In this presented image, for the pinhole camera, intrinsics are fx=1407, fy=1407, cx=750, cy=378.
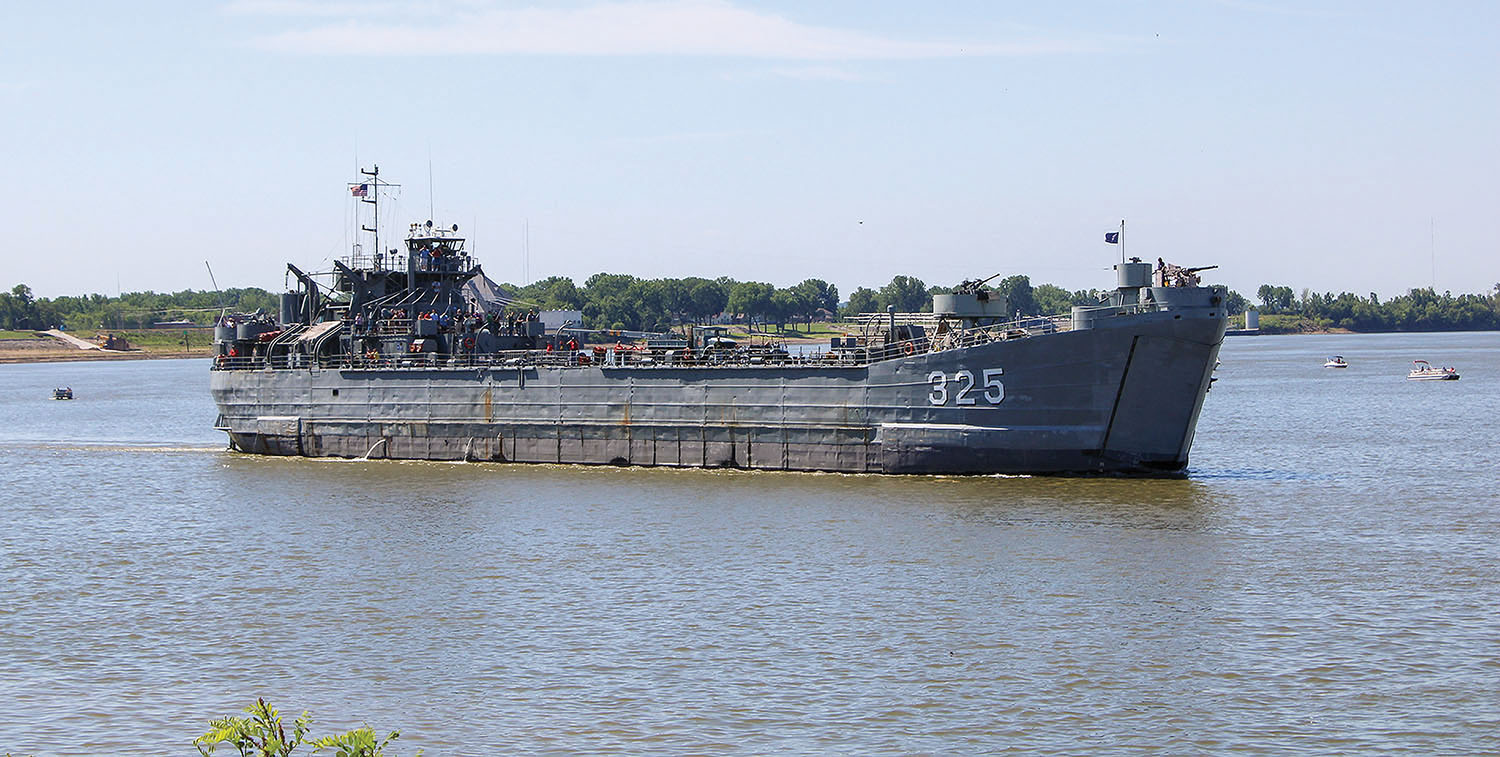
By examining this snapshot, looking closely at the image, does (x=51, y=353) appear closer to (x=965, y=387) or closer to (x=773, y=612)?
(x=965, y=387)

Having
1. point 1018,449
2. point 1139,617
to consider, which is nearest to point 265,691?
point 1139,617

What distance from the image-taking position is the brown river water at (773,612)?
18.3 metres

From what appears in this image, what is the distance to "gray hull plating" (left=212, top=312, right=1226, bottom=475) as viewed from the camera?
37344 millimetres

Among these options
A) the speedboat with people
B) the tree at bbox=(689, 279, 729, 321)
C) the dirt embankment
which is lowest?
the speedboat with people

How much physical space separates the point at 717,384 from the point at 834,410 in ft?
13.0

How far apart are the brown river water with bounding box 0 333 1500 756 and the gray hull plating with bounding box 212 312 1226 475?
112 cm

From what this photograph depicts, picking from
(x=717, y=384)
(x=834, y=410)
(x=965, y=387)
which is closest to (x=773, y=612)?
(x=965, y=387)

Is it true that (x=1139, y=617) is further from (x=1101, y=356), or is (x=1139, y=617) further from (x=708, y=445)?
(x=708, y=445)

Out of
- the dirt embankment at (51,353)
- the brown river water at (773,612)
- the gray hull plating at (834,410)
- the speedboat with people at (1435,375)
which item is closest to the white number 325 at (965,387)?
the gray hull plating at (834,410)

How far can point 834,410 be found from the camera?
40500mm

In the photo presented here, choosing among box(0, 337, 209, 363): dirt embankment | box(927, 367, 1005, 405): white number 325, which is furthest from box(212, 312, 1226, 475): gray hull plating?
box(0, 337, 209, 363): dirt embankment

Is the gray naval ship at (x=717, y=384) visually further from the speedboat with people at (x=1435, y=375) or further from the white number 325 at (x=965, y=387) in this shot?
the speedboat with people at (x=1435, y=375)

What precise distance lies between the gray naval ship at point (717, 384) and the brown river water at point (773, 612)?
1287mm

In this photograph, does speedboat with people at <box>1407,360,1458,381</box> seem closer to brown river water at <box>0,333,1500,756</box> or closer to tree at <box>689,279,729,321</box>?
brown river water at <box>0,333,1500,756</box>
